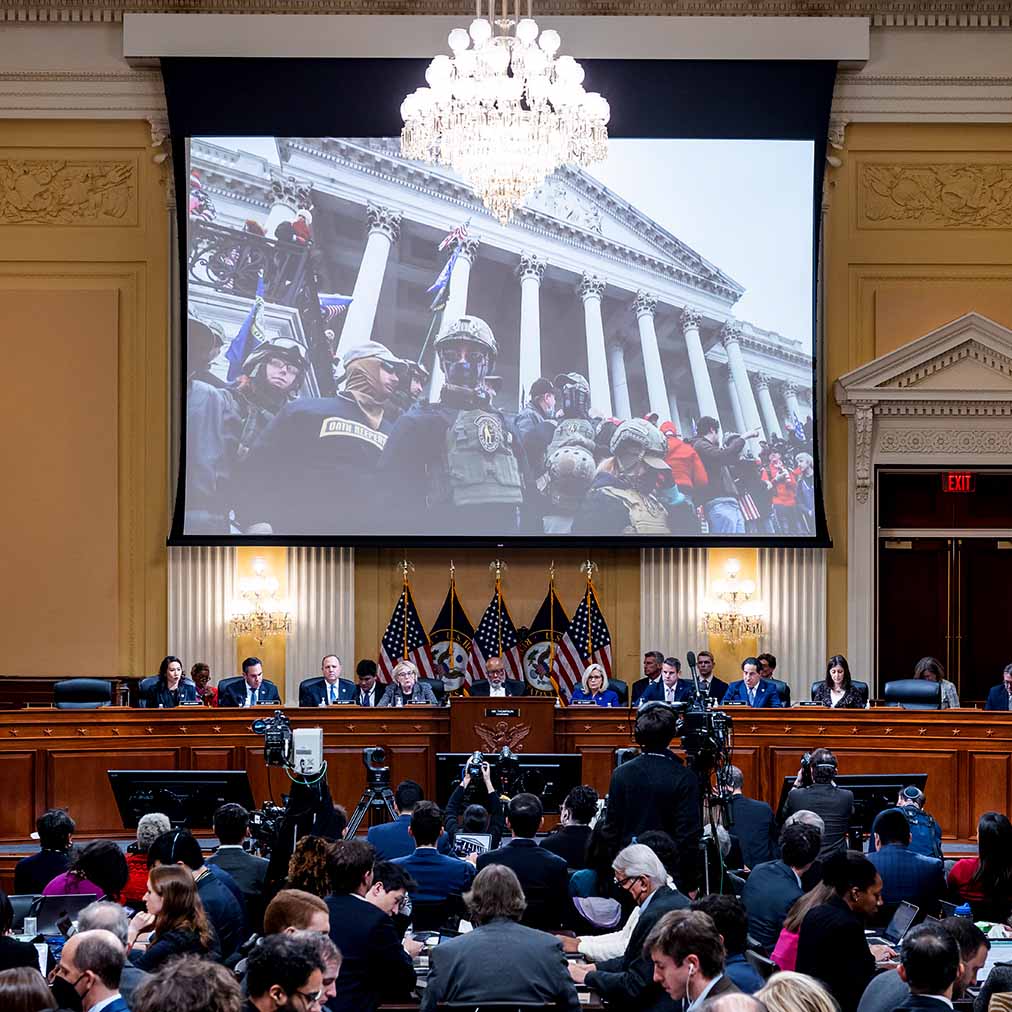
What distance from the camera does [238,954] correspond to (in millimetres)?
6312

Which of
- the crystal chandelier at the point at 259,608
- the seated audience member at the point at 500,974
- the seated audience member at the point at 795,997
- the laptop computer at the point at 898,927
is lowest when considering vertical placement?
the laptop computer at the point at 898,927

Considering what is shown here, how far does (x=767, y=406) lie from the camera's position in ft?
50.0

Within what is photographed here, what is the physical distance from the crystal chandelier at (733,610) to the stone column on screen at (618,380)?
5.68 feet

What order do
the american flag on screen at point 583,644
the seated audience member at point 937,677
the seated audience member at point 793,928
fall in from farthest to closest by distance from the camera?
the american flag on screen at point 583,644 < the seated audience member at point 937,677 < the seated audience member at point 793,928

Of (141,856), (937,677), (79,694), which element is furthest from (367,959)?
(937,677)

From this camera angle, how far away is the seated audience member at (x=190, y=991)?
141 inches

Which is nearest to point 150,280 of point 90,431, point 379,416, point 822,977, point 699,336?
point 90,431

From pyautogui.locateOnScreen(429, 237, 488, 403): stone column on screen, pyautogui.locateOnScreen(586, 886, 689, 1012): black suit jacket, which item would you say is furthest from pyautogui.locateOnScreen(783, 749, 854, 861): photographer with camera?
pyautogui.locateOnScreen(429, 237, 488, 403): stone column on screen

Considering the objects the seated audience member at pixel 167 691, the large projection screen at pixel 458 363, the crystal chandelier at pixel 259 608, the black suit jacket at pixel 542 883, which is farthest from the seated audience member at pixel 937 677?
the black suit jacket at pixel 542 883

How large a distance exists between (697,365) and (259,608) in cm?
458

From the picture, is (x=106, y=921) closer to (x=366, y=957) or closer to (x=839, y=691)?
(x=366, y=957)

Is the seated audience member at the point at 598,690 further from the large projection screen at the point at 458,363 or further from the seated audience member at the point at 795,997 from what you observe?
the seated audience member at the point at 795,997

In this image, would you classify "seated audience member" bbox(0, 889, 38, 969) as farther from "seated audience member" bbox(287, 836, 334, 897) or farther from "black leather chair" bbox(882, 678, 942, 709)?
"black leather chair" bbox(882, 678, 942, 709)

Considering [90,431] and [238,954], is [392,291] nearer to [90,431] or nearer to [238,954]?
[90,431]
